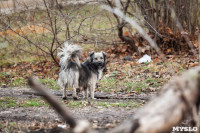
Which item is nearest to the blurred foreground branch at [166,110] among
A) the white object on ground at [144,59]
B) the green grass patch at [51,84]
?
the green grass patch at [51,84]

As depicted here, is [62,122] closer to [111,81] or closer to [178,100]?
[178,100]

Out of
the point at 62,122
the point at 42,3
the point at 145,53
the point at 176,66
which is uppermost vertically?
the point at 42,3

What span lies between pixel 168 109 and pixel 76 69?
5084mm

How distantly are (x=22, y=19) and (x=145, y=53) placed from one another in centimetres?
635

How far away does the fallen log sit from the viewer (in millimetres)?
2727

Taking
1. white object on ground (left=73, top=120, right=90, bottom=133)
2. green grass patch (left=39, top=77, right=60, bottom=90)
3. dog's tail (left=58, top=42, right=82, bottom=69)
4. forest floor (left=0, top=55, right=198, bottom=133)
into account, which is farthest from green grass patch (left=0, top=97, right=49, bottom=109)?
white object on ground (left=73, top=120, right=90, bottom=133)

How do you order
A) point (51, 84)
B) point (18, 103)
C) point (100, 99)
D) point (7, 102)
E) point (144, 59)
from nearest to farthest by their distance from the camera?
point (18, 103)
point (7, 102)
point (100, 99)
point (51, 84)
point (144, 59)

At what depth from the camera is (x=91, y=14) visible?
527 inches

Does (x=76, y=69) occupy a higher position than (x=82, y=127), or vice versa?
(x=76, y=69)

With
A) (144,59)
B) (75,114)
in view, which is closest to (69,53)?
(75,114)

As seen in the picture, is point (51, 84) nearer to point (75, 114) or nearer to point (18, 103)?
point (18, 103)

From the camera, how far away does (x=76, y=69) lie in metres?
7.72

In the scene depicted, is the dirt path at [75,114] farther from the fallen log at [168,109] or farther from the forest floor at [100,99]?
the fallen log at [168,109]

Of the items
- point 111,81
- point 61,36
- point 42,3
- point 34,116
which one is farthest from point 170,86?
point 61,36
